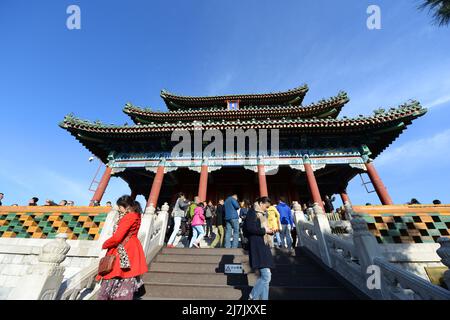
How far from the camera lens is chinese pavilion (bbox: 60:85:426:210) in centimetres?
999

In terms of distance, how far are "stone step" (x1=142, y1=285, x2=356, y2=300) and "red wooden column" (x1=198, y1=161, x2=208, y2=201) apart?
5671 millimetres

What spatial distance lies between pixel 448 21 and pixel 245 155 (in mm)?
7913

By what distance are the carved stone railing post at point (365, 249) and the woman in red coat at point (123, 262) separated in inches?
143

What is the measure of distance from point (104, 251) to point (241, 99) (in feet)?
45.2

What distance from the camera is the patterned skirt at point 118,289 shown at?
7.79 feet

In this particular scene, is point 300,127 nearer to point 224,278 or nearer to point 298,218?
point 298,218

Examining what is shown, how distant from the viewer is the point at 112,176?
11438 mm

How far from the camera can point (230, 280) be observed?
4273 millimetres

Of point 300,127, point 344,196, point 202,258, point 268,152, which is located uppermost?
point 300,127

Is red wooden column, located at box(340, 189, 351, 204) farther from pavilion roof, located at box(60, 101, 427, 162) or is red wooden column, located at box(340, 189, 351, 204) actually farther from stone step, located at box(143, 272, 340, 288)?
stone step, located at box(143, 272, 340, 288)

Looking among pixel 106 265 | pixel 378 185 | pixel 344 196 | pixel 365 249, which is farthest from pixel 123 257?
pixel 344 196

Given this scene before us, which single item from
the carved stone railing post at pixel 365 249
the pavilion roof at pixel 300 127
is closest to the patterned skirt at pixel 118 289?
the carved stone railing post at pixel 365 249

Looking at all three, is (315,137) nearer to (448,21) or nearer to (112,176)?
(448,21)

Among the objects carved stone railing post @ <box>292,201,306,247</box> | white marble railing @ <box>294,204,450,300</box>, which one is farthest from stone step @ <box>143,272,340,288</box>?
carved stone railing post @ <box>292,201,306,247</box>
